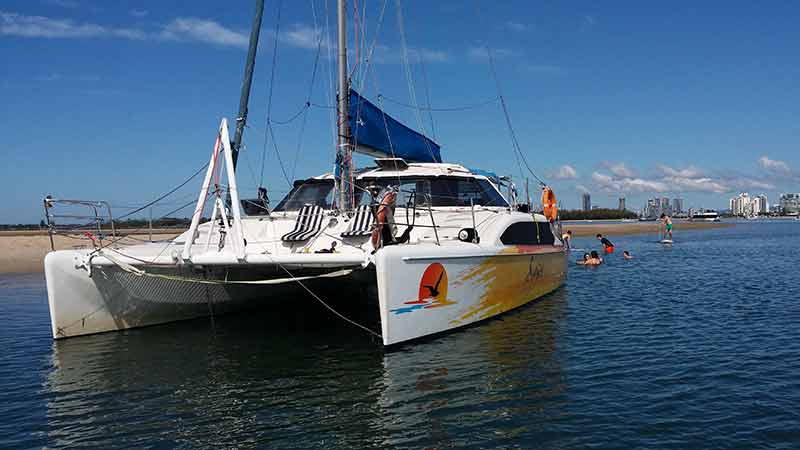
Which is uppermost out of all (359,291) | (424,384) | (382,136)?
(382,136)

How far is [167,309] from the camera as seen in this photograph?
35.0 ft

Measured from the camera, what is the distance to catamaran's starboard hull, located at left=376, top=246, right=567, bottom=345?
7.77 metres

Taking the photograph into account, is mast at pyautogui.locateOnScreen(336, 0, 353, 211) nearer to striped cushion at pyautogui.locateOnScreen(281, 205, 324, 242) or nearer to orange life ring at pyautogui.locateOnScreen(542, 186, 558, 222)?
striped cushion at pyautogui.locateOnScreen(281, 205, 324, 242)

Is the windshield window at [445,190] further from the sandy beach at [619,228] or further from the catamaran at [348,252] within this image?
the sandy beach at [619,228]

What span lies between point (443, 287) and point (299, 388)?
259 cm

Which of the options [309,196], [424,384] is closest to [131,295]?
[309,196]

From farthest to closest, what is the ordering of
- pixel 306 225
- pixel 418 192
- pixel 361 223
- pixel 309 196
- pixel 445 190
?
pixel 309 196, pixel 445 190, pixel 418 192, pixel 306 225, pixel 361 223

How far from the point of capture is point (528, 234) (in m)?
11.7

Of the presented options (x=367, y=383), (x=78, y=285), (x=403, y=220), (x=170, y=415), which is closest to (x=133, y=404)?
(x=170, y=415)

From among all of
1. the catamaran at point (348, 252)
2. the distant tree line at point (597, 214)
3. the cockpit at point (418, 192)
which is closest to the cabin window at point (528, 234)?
the catamaran at point (348, 252)

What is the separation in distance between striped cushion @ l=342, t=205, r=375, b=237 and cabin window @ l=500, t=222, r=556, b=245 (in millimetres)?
2323

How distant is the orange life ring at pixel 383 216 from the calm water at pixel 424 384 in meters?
1.58

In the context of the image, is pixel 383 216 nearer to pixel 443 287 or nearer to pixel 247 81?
pixel 443 287

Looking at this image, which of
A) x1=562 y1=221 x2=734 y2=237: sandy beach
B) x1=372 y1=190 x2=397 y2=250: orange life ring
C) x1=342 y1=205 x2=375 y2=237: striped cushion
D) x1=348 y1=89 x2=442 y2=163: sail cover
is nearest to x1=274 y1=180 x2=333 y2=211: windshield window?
x1=348 y1=89 x2=442 y2=163: sail cover
